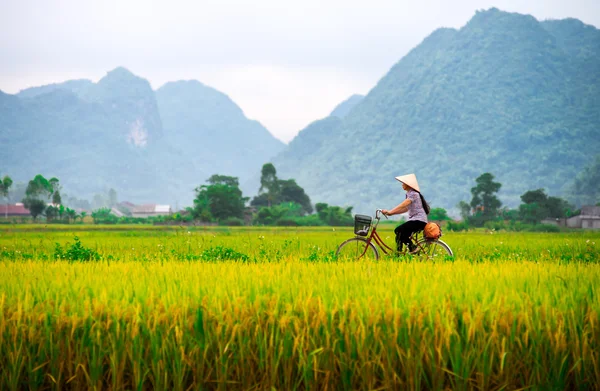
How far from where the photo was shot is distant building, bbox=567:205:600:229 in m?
80.5

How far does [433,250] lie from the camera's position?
1219 centimetres

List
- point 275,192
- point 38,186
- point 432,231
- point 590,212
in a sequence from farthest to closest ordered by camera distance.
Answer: point 275,192 < point 38,186 < point 590,212 < point 432,231

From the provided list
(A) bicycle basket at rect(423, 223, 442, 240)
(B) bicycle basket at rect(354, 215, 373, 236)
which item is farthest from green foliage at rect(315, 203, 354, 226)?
(B) bicycle basket at rect(354, 215, 373, 236)

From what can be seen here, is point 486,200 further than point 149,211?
No

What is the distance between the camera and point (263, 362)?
511 centimetres

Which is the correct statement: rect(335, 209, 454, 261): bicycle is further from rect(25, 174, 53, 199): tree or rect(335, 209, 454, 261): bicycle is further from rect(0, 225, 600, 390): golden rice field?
rect(25, 174, 53, 199): tree

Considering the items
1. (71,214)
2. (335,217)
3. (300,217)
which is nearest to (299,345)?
(335,217)

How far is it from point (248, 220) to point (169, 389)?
7906 centimetres

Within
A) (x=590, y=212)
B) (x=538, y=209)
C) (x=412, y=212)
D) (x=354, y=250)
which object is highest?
(x=538, y=209)

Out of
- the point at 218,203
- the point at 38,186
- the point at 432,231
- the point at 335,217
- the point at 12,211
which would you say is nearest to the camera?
the point at 432,231

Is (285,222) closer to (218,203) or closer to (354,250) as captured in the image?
(218,203)

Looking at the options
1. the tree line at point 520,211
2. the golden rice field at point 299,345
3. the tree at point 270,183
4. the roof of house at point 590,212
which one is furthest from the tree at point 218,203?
the golden rice field at point 299,345

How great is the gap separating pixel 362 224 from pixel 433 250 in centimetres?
166

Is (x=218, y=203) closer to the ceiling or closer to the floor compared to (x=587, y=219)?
closer to the ceiling
